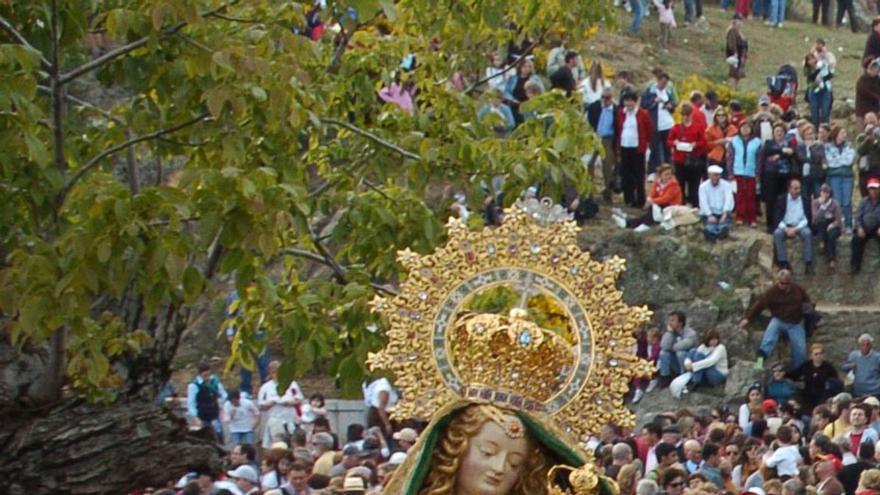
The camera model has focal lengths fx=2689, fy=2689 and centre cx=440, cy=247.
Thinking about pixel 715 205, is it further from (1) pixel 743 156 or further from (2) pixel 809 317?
(2) pixel 809 317

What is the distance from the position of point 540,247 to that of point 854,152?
21.3 m

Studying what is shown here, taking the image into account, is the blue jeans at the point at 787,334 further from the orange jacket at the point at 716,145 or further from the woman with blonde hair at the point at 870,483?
the woman with blonde hair at the point at 870,483

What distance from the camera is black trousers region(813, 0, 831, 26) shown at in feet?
137

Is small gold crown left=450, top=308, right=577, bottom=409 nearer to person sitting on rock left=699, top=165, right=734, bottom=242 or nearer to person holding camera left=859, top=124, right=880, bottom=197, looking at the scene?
person sitting on rock left=699, top=165, right=734, bottom=242

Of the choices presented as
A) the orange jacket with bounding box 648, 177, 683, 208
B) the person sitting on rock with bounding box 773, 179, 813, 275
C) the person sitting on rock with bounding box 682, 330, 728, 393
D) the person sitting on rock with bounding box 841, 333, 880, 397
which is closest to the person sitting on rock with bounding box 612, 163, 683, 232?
the orange jacket with bounding box 648, 177, 683, 208

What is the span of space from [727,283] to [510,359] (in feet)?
66.5

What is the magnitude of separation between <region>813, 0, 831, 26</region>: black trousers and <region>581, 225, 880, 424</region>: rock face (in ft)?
42.8

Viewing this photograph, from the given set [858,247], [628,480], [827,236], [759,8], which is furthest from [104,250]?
[759,8]

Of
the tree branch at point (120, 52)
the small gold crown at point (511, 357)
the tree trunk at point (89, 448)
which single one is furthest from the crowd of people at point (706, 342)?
the small gold crown at point (511, 357)

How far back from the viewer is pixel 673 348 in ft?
82.8

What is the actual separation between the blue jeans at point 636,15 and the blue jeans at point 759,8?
3.98 m

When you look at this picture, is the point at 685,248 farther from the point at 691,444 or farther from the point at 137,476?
the point at 137,476

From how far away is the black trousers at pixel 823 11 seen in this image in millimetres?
41844

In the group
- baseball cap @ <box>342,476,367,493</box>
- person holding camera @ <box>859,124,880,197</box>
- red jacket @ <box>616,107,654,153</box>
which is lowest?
baseball cap @ <box>342,476,367,493</box>
